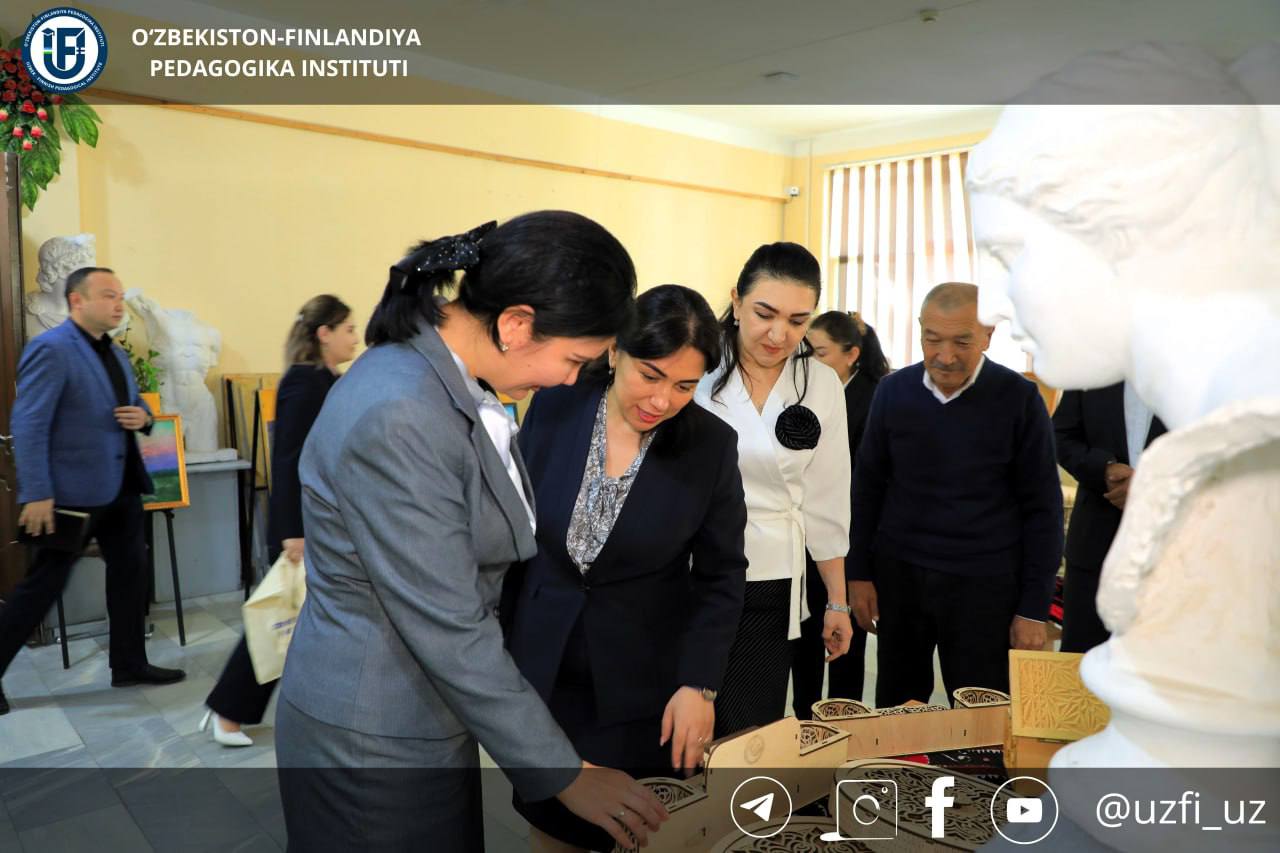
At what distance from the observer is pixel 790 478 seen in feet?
6.79

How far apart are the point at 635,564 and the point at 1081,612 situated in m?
1.54

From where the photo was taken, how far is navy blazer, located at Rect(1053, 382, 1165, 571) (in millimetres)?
2412

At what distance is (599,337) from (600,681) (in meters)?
0.62

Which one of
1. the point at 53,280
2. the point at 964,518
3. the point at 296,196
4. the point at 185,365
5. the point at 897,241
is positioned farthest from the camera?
the point at 897,241

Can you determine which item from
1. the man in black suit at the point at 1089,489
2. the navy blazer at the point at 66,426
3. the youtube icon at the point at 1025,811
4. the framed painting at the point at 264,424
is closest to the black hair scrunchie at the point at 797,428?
the man in black suit at the point at 1089,489

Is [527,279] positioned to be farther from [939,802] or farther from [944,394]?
[944,394]

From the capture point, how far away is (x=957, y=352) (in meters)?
2.17

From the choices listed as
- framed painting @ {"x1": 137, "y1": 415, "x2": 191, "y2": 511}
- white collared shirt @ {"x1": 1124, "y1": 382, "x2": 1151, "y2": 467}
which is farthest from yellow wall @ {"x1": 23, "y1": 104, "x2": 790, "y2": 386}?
white collared shirt @ {"x1": 1124, "y1": 382, "x2": 1151, "y2": 467}

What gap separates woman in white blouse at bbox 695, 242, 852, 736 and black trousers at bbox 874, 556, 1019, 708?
182 millimetres

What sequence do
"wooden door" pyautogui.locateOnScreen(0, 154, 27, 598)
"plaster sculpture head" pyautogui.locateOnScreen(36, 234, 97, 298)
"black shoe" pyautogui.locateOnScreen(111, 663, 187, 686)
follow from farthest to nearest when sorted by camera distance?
1. "plaster sculpture head" pyautogui.locateOnScreen(36, 234, 97, 298)
2. "wooden door" pyautogui.locateOnScreen(0, 154, 27, 598)
3. "black shoe" pyautogui.locateOnScreen(111, 663, 187, 686)

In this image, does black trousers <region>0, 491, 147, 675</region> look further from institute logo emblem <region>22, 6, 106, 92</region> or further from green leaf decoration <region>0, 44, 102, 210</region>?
institute logo emblem <region>22, 6, 106, 92</region>

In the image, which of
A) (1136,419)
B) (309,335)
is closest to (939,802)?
(1136,419)

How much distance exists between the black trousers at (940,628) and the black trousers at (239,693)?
2.03 meters

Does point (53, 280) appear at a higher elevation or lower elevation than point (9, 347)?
higher
